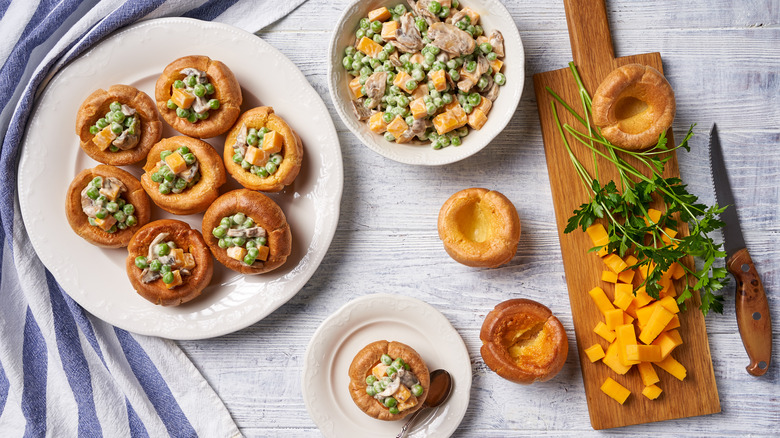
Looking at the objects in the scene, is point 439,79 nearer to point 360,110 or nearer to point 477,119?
point 477,119

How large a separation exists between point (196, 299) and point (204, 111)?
126cm

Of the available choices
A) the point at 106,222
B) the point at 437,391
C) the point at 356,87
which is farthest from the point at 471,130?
the point at 106,222

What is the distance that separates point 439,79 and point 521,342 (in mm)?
1822

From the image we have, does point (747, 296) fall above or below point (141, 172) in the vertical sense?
below

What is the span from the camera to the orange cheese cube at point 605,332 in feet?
11.8

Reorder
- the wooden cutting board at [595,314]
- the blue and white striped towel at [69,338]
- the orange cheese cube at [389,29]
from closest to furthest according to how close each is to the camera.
Answer: 1. the orange cheese cube at [389,29]
2. the blue and white striped towel at [69,338]
3. the wooden cutting board at [595,314]

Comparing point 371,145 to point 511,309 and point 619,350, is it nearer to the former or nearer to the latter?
point 511,309

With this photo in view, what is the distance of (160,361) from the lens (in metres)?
3.68

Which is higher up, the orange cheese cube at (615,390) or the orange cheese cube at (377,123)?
the orange cheese cube at (377,123)

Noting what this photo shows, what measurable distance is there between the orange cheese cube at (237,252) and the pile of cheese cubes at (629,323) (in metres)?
2.26

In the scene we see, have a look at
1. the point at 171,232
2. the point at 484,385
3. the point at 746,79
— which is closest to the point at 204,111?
the point at 171,232

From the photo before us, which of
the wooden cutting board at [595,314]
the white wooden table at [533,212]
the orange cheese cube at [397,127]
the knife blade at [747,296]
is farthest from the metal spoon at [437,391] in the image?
the knife blade at [747,296]

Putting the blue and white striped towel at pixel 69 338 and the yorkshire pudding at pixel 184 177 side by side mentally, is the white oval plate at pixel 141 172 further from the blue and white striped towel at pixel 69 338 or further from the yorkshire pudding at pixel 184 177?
the yorkshire pudding at pixel 184 177

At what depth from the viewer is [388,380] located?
3.34m
